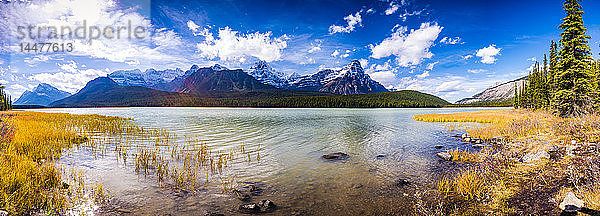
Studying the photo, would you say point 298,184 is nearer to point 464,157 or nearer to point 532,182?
point 532,182

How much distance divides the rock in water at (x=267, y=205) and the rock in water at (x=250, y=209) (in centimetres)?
20

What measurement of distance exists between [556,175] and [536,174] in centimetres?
86

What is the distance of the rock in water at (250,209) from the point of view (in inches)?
369

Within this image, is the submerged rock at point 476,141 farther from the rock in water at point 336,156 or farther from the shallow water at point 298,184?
the rock in water at point 336,156

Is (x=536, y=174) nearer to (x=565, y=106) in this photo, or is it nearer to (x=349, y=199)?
(x=349, y=199)

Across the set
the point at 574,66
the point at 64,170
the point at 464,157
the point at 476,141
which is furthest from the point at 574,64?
the point at 64,170

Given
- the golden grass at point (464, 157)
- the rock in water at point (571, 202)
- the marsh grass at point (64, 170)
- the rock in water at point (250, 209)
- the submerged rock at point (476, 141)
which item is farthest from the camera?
the submerged rock at point (476, 141)

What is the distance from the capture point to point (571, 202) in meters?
7.00

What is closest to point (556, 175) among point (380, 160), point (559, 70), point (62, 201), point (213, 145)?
point (380, 160)

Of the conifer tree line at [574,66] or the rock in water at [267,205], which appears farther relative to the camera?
the conifer tree line at [574,66]

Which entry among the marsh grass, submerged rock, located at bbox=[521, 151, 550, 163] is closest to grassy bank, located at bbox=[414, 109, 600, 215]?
submerged rock, located at bbox=[521, 151, 550, 163]

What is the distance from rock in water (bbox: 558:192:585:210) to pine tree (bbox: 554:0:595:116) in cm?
3587

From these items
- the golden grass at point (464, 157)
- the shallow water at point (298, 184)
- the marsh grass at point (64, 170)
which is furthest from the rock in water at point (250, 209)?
the golden grass at point (464, 157)

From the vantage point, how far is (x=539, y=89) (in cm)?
7394
